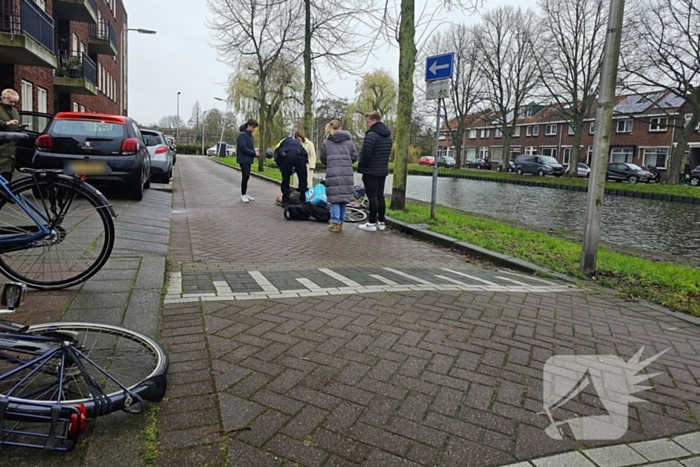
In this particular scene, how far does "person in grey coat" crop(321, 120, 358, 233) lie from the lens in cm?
898

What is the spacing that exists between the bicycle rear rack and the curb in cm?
483

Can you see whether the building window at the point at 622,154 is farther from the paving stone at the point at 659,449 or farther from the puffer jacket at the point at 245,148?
the paving stone at the point at 659,449

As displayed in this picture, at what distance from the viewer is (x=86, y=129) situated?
9.05 meters

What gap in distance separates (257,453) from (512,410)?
4.33 feet

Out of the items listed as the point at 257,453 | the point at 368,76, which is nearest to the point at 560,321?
the point at 257,453

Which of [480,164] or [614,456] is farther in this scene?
[480,164]

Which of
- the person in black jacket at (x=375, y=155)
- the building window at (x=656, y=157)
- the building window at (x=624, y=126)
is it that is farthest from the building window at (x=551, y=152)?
the person in black jacket at (x=375, y=155)

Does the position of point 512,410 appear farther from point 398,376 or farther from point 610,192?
point 610,192

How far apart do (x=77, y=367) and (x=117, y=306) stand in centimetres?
151

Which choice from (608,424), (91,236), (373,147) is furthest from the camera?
(373,147)

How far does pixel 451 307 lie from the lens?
439 cm

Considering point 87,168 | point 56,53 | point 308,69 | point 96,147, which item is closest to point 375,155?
point 87,168

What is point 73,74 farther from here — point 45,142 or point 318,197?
point 318,197

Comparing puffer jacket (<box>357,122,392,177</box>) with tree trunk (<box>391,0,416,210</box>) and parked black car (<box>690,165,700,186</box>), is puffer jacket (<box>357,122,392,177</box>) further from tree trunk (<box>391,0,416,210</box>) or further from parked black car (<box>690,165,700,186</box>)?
parked black car (<box>690,165,700,186</box>)
